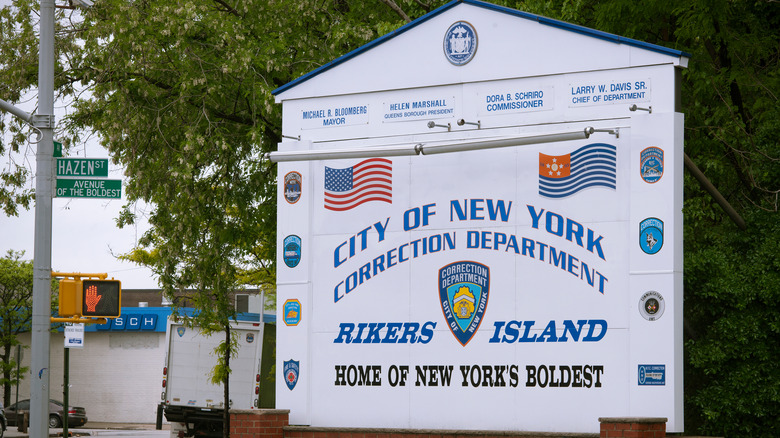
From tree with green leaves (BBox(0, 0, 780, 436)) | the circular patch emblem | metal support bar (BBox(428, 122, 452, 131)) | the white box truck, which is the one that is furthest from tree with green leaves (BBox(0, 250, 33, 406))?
the circular patch emblem

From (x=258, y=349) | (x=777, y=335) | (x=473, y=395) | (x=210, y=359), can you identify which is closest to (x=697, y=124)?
(x=777, y=335)

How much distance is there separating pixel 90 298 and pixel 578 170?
6396 millimetres

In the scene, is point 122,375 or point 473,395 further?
point 122,375

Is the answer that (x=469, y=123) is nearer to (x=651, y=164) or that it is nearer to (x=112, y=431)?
(x=651, y=164)

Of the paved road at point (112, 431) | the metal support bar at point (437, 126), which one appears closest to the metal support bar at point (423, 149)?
the metal support bar at point (437, 126)

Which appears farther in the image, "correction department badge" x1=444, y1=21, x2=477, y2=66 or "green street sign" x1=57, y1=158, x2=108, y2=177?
"green street sign" x1=57, y1=158, x2=108, y2=177

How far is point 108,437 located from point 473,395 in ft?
81.6

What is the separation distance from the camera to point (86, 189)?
13.4m

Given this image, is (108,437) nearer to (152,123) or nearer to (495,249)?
(152,123)

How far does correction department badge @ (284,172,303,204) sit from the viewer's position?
13.6 metres

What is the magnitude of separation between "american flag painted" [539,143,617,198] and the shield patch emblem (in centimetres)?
395

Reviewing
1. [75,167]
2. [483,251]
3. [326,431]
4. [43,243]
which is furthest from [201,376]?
[483,251]

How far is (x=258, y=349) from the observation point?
2591 cm

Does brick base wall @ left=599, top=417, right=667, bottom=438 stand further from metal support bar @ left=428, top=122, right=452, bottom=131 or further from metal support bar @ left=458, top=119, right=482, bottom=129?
metal support bar @ left=428, top=122, right=452, bottom=131
